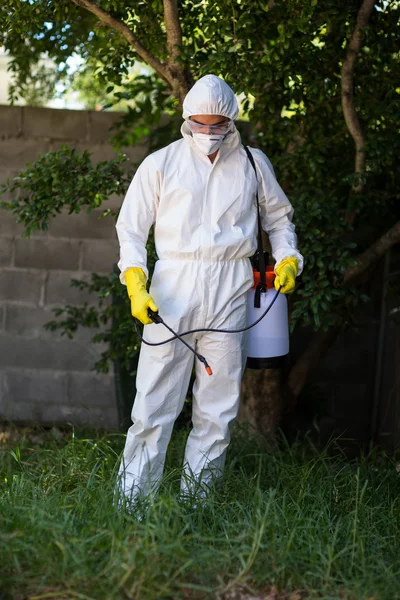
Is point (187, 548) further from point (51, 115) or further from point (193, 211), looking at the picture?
point (51, 115)

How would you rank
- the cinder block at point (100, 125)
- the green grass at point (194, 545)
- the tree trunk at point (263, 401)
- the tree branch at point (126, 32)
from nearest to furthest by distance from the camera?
the green grass at point (194, 545)
the tree branch at point (126, 32)
the tree trunk at point (263, 401)
the cinder block at point (100, 125)

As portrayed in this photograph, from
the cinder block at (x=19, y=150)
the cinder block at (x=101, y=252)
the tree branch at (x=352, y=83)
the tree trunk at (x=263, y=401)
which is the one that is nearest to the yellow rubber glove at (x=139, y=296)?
the tree branch at (x=352, y=83)

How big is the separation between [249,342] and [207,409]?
1.00 feet

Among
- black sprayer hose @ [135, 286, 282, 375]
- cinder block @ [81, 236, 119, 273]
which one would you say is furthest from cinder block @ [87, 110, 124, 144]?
black sprayer hose @ [135, 286, 282, 375]

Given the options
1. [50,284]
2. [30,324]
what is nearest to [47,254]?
[50,284]

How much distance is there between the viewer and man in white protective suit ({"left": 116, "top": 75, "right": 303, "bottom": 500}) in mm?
3078

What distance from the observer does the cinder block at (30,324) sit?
5129 millimetres

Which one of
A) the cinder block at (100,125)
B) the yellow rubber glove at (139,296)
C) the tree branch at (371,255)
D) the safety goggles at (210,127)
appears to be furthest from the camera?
the cinder block at (100,125)

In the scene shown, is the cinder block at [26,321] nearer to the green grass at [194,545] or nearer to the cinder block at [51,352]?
the cinder block at [51,352]

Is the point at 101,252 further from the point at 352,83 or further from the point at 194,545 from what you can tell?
the point at 194,545

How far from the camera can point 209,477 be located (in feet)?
10.7

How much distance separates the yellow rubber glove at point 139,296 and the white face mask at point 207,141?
50cm

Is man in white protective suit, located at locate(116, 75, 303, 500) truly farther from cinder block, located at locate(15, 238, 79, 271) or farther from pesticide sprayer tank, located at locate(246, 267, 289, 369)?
cinder block, located at locate(15, 238, 79, 271)

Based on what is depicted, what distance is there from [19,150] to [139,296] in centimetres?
240
